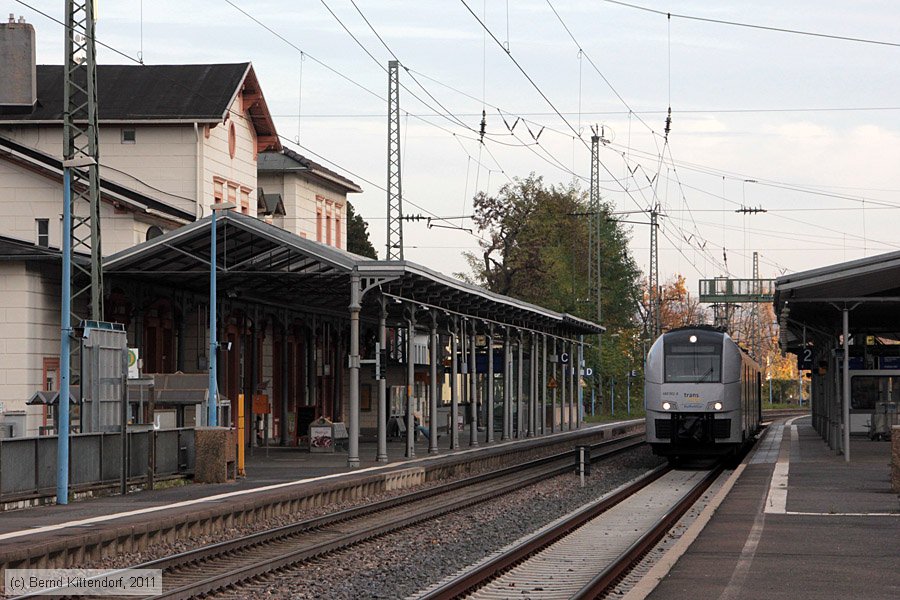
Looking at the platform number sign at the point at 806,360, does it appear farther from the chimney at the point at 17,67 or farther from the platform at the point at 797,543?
the chimney at the point at 17,67

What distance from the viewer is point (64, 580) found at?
12727 mm

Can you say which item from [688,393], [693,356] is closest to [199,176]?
[693,356]

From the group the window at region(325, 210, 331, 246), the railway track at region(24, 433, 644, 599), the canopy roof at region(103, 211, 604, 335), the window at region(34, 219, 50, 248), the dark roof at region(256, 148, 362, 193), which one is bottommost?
the railway track at region(24, 433, 644, 599)

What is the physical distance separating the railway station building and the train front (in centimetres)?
530

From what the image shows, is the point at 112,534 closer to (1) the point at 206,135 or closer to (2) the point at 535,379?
(1) the point at 206,135

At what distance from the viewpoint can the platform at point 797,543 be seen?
11352mm

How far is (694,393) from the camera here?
29.6 metres

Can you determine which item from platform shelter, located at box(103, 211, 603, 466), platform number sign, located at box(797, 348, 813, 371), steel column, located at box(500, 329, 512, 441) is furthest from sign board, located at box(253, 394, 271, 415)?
platform number sign, located at box(797, 348, 813, 371)

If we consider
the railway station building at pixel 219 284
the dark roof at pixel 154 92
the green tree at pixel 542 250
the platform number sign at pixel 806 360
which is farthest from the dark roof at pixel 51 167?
the green tree at pixel 542 250

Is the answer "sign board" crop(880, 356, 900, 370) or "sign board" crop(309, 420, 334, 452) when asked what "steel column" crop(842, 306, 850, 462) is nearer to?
"sign board" crop(880, 356, 900, 370)

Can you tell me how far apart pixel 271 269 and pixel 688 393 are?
9.89 metres

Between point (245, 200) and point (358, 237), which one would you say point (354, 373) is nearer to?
point (245, 200)

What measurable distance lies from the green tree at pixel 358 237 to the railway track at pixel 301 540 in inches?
2757

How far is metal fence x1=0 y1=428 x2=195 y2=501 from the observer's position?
19.3m
